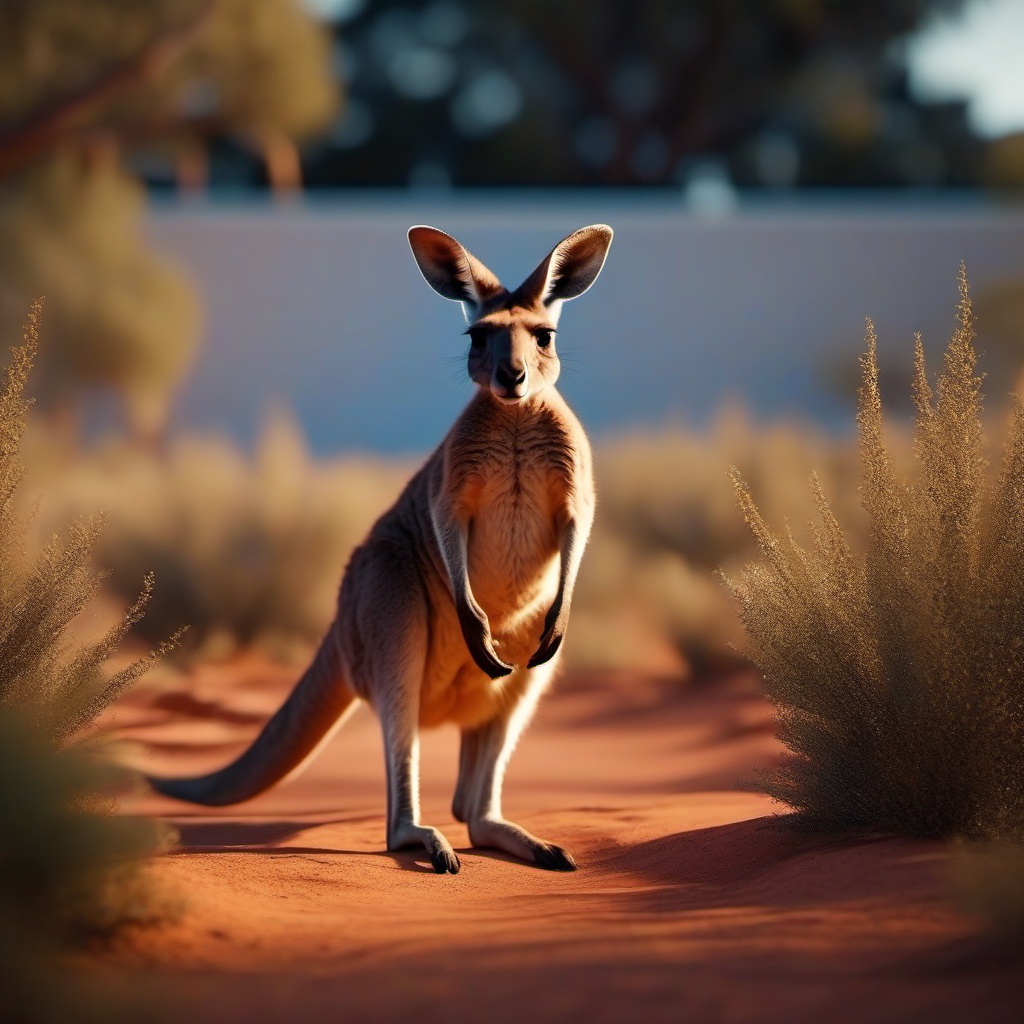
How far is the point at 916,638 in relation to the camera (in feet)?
12.5

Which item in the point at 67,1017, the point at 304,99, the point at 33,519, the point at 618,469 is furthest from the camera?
the point at 304,99

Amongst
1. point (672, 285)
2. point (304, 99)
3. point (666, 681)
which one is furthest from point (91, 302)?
point (666, 681)

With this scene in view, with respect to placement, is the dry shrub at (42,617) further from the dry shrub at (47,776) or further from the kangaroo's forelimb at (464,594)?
the kangaroo's forelimb at (464,594)

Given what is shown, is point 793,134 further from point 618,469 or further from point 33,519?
point 33,519

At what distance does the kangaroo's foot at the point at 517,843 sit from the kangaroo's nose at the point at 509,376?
1.47 metres

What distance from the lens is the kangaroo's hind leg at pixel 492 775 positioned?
463 cm

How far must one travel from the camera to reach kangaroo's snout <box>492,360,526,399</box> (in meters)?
4.34

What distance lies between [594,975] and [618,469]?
1029 centimetres

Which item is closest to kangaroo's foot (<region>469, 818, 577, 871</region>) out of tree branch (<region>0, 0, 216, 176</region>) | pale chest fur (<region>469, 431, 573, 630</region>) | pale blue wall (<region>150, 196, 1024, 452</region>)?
pale chest fur (<region>469, 431, 573, 630</region>)

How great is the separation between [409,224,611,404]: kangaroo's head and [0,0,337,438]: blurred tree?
1155cm

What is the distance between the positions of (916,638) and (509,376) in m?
1.46

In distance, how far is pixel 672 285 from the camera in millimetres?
18609

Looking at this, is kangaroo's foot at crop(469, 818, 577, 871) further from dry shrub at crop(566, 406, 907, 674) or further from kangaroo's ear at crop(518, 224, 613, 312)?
dry shrub at crop(566, 406, 907, 674)

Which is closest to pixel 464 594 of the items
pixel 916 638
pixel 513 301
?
pixel 513 301
